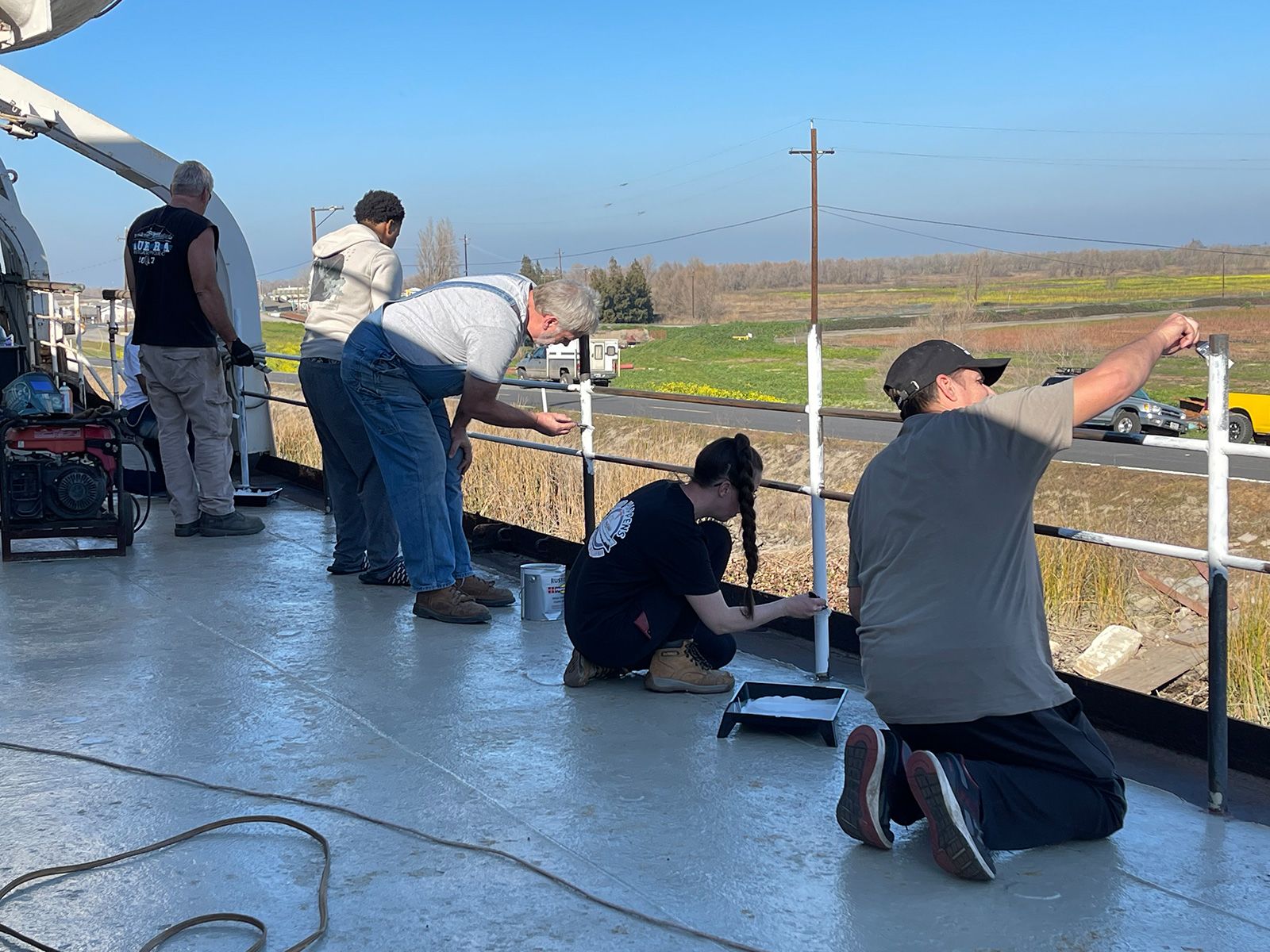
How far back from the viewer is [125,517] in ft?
19.6

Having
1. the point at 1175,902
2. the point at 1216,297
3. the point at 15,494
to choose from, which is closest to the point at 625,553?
the point at 1175,902

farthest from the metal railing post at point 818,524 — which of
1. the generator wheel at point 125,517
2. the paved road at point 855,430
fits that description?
the paved road at point 855,430

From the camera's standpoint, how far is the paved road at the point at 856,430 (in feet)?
61.0

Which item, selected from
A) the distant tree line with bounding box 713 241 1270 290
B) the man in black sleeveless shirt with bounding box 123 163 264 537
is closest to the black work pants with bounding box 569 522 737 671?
the man in black sleeveless shirt with bounding box 123 163 264 537

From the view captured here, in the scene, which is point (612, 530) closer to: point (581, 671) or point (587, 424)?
point (581, 671)

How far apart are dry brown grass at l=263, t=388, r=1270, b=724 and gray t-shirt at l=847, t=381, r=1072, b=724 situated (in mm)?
5108

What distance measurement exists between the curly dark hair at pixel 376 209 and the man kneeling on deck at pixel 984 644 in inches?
139

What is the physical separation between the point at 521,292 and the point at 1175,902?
283cm

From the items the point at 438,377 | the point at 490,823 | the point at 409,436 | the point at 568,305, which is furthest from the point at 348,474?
the point at 490,823

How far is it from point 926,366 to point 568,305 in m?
Result: 1.69

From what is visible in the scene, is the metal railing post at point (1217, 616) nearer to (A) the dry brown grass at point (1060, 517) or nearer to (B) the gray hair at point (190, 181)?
(A) the dry brown grass at point (1060, 517)

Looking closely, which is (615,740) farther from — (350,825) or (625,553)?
(350,825)

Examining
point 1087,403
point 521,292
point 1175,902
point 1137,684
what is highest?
point 521,292

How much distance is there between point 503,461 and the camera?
14.6m
